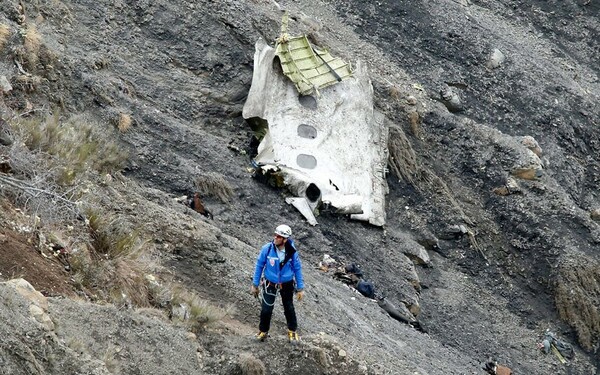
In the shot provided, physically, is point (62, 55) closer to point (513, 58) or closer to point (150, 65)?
point (150, 65)

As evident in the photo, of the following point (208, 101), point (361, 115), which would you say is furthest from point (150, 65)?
point (361, 115)

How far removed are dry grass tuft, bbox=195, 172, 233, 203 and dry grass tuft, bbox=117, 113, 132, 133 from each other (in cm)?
132

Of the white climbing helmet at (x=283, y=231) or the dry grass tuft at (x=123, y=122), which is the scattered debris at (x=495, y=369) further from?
the dry grass tuft at (x=123, y=122)

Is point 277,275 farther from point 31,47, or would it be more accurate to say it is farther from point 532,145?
point 532,145

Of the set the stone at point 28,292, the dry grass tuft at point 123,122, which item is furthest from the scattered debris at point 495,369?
the stone at point 28,292

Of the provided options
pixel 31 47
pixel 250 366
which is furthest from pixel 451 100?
pixel 250 366

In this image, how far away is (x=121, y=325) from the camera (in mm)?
7570

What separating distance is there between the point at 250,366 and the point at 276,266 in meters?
0.99

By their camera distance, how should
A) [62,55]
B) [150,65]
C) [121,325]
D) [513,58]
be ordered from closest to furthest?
[121,325]
[62,55]
[150,65]
[513,58]

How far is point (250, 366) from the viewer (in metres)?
8.03

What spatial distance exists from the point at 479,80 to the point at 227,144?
7818 mm

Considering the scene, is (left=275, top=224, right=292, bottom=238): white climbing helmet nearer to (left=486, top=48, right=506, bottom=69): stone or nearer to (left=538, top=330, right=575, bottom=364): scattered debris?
(left=538, top=330, right=575, bottom=364): scattered debris

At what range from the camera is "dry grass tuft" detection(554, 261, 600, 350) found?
1541 cm

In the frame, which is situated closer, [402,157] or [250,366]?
[250,366]
